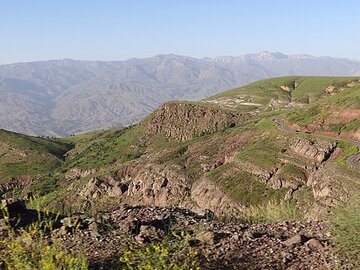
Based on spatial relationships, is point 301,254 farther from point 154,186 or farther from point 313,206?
point 154,186

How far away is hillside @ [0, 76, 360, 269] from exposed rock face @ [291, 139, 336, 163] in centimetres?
23

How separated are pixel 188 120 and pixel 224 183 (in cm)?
5810

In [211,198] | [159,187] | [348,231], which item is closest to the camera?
[348,231]

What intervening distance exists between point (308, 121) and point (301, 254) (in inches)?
3766

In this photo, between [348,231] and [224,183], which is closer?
[348,231]

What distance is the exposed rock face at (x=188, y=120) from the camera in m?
141

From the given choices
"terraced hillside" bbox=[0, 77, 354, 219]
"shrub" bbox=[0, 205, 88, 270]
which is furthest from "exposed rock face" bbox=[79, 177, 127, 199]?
"shrub" bbox=[0, 205, 88, 270]

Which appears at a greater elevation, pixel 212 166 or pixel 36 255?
pixel 36 255

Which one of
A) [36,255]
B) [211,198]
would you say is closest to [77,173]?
[211,198]

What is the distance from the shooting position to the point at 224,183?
9262cm

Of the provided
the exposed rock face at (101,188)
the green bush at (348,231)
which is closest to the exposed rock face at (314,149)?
the exposed rock face at (101,188)

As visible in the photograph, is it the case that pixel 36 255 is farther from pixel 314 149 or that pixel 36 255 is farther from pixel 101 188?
pixel 101 188

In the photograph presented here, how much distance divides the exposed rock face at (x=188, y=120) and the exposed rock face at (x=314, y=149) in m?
46.3

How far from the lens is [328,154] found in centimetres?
8556
